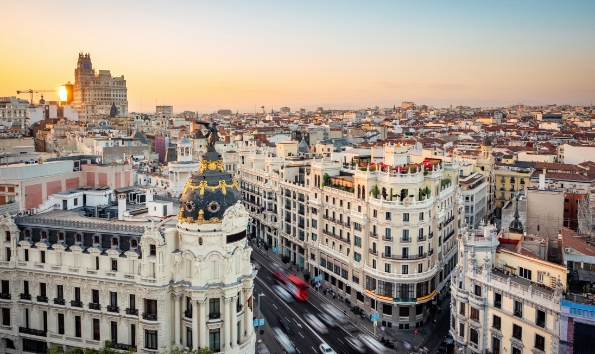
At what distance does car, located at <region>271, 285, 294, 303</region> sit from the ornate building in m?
31.6

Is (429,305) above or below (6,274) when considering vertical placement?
below

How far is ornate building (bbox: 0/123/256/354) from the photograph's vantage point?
→ 5753cm

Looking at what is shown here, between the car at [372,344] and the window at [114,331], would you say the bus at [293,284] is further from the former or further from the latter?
the window at [114,331]

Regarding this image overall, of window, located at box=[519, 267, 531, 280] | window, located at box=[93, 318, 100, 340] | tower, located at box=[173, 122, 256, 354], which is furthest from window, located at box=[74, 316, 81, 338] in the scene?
window, located at box=[519, 267, 531, 280]

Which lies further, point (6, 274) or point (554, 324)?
point (6, 274)

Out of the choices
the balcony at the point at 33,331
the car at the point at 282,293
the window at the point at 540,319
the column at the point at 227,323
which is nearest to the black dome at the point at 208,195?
the column at the point at 227,323

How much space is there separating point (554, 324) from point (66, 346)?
5288 cm

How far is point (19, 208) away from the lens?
258ft

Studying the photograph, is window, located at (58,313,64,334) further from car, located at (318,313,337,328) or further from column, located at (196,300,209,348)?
car, located at (318,313,337,328)

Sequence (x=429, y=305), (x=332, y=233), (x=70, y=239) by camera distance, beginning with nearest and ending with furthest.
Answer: (x=70, y=239) → (x=429, y=305) → (x=332, y=233)

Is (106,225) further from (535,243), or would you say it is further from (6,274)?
(535,243)

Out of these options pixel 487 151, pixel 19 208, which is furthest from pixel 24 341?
pixel 487 151

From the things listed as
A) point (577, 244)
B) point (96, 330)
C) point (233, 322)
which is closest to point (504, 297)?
point (577, 244)

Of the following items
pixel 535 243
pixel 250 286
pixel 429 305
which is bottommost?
pixel 429 305
